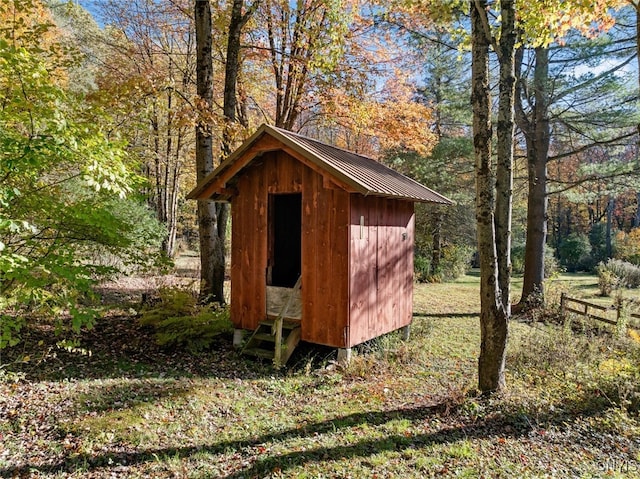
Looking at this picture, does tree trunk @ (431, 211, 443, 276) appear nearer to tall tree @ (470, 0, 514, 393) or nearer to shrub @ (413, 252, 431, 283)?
shrub @ (413, 252, 431, 283)

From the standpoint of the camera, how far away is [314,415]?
469 centimetres

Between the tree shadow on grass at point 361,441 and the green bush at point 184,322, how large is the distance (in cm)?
326

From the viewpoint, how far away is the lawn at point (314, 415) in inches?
142

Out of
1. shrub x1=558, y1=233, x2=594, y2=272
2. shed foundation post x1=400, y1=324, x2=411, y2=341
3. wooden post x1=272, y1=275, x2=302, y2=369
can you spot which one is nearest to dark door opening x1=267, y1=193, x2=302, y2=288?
wooden post x1=272, y1=275, x2=302, y2=369

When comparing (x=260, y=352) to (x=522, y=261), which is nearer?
(x=260, y=352)

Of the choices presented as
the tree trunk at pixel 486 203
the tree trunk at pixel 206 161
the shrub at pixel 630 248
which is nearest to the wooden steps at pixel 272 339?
the tree trunk at pixel 206 161

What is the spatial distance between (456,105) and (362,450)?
1339 centimetres

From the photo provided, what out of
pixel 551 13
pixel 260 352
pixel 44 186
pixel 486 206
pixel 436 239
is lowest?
pixel 260 352

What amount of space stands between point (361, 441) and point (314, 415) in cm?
→ 78

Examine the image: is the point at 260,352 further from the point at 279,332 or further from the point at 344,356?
the point at 344,356

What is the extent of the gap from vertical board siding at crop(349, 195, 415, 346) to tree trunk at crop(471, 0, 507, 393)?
1984mm

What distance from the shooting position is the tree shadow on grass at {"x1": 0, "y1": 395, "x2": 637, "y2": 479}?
3510mm

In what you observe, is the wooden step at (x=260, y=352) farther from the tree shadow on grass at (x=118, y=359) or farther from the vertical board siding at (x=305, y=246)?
the vertical board siding at (x=305, y=246)

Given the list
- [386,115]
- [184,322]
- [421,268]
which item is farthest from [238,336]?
[421,268]
